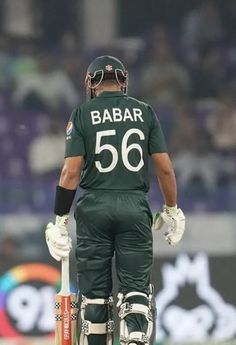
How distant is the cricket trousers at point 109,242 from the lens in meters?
5.92

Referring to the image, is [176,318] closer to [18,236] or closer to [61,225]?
[18,236]

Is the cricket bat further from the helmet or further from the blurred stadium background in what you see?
the blurred stadium background

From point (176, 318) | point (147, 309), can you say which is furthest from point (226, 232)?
point (147, 309)

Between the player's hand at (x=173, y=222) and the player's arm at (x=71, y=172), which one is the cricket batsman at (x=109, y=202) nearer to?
the player's arm at (x=71, y=172)

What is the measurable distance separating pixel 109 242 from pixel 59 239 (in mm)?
261

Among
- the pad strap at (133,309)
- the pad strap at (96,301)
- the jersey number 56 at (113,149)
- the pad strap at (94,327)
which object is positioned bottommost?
the pad strap at (94,327)

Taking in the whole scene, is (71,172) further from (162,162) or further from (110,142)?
(162,162)

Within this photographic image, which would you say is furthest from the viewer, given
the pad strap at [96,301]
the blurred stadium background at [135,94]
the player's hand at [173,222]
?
the blurred stadium background at [135,94]

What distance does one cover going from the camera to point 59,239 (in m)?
5.94

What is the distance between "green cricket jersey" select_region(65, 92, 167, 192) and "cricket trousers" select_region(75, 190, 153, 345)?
2.9 inches

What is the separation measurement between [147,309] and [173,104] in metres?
3.68

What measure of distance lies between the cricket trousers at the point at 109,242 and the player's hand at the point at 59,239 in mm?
75

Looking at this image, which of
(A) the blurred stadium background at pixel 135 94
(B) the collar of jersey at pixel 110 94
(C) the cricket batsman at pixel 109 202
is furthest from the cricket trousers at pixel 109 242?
(A) the blurred stadium background at pixel 135 94

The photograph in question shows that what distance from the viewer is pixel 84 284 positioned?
5.98 m
